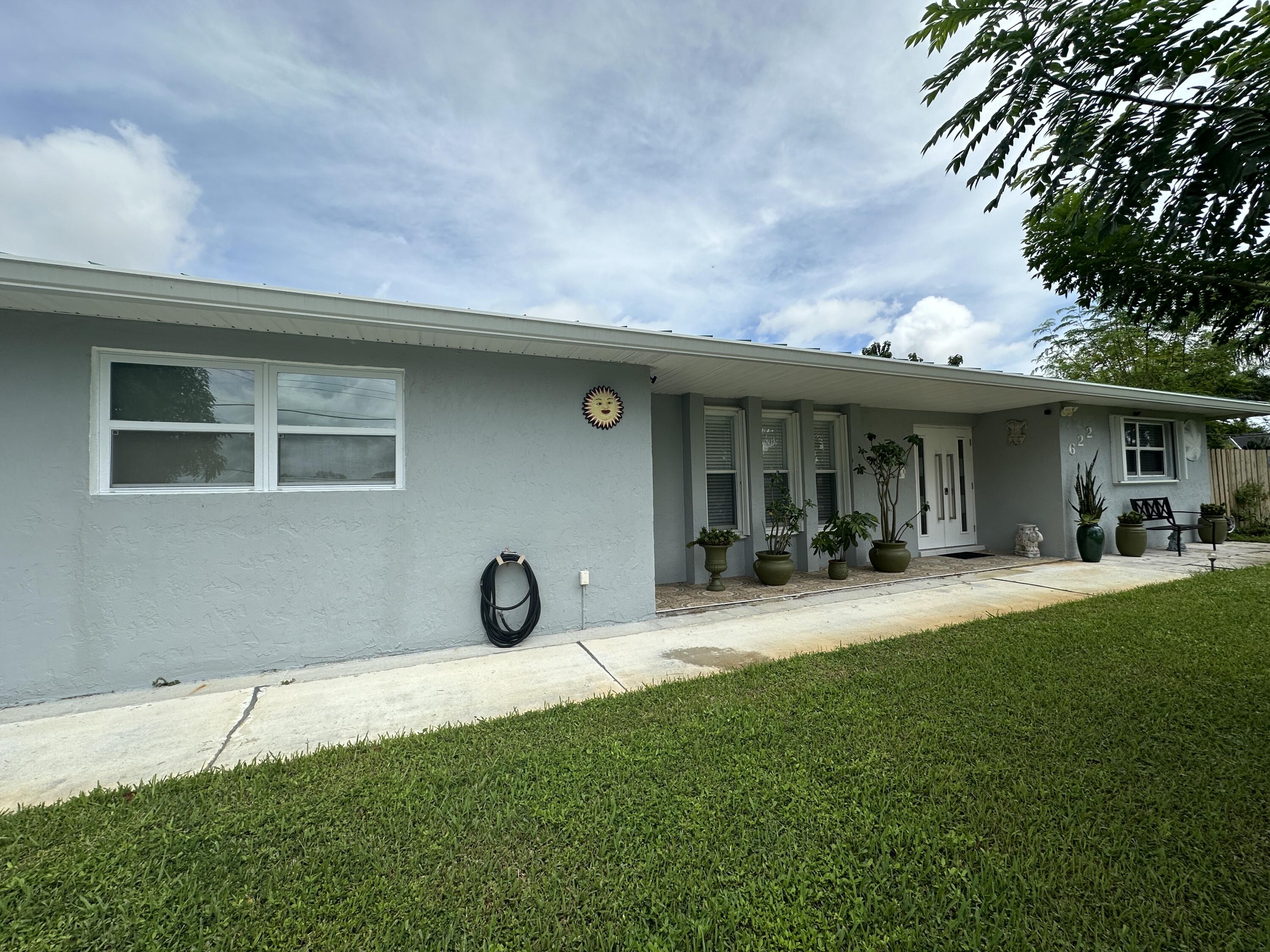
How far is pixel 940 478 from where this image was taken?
9031 mm

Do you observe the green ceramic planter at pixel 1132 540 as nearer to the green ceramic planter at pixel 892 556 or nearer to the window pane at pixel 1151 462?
the window pane at pixel 1151 462

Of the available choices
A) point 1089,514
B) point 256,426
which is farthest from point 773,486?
point 256,426

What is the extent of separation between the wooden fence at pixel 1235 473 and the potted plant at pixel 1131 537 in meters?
4.86

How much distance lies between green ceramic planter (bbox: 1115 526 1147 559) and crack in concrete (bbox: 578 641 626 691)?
908 cm

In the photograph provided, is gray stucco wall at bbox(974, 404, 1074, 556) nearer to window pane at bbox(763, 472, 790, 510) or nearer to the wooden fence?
window pane at bbox(763, 472, 790, 510)

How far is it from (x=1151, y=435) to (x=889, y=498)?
5.61 metres

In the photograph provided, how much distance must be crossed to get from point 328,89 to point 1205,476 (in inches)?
634

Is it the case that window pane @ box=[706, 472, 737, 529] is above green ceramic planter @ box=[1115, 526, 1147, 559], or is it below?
above

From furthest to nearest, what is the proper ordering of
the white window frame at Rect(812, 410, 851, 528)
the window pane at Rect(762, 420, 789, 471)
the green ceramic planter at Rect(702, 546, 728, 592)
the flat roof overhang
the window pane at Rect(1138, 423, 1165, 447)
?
1. the window pane at Rect(1138, 423, 1165, 447)
2. the white window frame at Rect(812, 410, 851, 528)
3. the window pane at Rect(762, 420, 789, 471)
4. the green ceramic planter at Rect(702, 546, 728, 592)
5. the flat roof overhang

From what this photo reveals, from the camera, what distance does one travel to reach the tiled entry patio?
5891mm

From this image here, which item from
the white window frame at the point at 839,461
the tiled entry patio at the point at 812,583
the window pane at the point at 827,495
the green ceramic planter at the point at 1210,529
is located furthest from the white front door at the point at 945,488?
the green ceramic planter at the point at 1210,529

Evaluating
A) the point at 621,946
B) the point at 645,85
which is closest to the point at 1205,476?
the point at 645,85

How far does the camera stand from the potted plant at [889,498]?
7504 millimetres

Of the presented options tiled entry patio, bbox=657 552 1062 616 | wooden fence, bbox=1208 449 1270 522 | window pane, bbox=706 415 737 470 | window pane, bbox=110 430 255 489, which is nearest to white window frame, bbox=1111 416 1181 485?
tiled entry patio, bbox=657 552 1062 616
